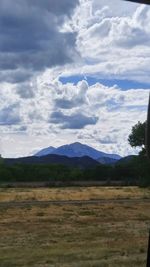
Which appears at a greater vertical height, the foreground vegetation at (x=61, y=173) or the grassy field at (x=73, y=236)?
the foreground vegetation at (x=61, y=173)

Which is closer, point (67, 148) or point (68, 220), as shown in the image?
point (68, 220)

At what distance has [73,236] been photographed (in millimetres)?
15055

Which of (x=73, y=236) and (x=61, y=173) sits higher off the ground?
(x=61, y=173)

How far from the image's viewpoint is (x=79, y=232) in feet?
53.5

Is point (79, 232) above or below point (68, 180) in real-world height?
below

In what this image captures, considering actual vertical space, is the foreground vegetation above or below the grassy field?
above

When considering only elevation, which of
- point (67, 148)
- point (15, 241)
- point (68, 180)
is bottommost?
point (15, 241)

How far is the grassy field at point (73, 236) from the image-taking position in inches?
362

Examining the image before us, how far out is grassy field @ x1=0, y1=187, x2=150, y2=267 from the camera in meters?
9.20

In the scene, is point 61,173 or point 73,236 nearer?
point 73,236

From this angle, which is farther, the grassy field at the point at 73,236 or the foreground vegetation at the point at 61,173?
the foreground vegetation at the point at 61,173

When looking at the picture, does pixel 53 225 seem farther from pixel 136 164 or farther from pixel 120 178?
pixel 120 178

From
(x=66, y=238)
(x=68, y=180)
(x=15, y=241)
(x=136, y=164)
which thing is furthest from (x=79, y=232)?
(x=68, y=180)

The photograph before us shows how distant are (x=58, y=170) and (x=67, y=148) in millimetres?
13861
